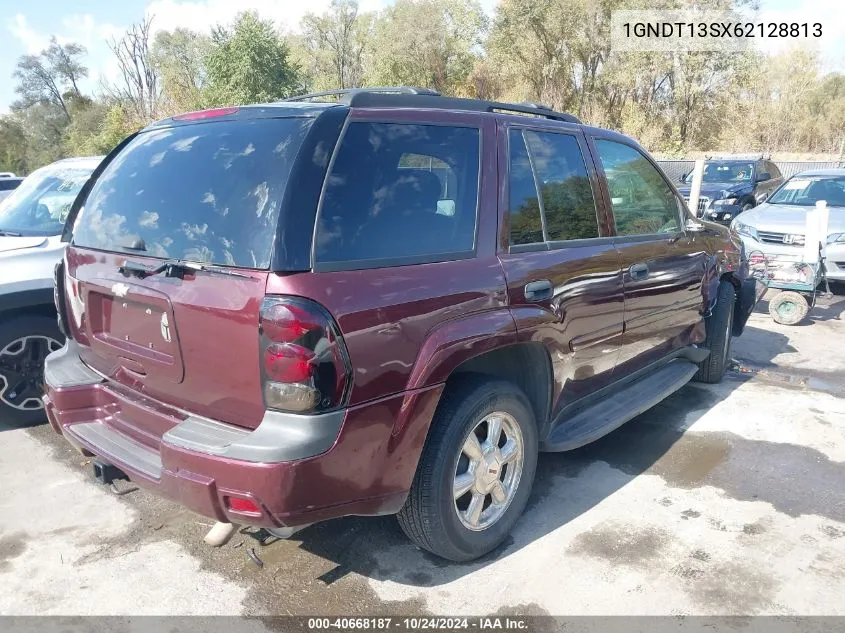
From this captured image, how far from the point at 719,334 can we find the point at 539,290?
281cm

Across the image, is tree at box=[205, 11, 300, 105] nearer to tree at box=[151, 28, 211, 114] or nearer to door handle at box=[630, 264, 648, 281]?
tree at box=[151, 28, 211, 114]

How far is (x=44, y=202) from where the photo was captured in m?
5.14

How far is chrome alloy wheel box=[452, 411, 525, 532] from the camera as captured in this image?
2877 mm

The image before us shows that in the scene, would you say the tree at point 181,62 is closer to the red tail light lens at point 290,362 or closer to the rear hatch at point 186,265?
the rear hatch at point 186,265

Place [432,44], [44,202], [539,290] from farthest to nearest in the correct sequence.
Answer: [432,44] → [44,202] → [539,290]

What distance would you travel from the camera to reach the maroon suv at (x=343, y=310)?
2236mm

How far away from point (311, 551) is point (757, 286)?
505 cm

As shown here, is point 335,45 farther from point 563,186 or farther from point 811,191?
point 563,186

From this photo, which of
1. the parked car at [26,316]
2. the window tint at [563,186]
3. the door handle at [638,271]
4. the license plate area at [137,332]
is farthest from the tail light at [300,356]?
the parked car at [26,316]

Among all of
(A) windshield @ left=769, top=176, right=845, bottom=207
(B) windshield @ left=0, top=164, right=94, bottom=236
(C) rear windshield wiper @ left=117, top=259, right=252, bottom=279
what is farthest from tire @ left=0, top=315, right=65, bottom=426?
(A) windshield @ left=769, top=176, right=845, bottom=207

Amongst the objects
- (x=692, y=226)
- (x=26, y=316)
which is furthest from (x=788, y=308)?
(x=26, y=316)

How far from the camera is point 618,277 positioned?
363 cm

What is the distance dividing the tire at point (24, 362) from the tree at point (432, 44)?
34.0 m

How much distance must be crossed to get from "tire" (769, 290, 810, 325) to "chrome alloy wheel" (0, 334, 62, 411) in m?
7.24
